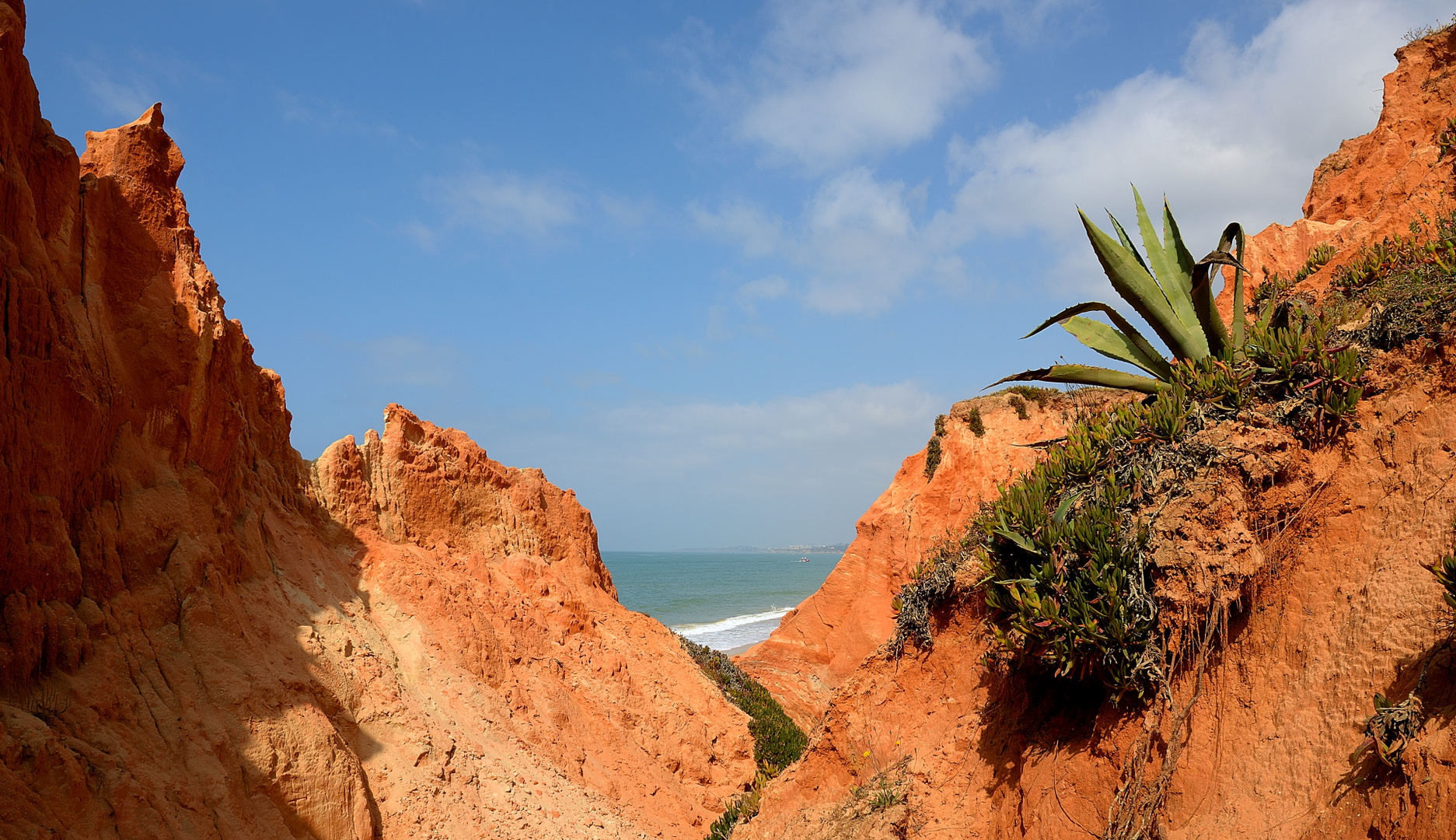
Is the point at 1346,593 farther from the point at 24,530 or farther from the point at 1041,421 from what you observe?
the point at 1041,421

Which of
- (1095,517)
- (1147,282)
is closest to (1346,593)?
(1095,517)

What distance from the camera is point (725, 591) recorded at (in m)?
86.8

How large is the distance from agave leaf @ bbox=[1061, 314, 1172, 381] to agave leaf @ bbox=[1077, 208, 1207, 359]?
228mm

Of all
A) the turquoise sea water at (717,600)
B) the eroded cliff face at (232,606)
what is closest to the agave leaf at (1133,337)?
the eroded cliff face at (232,606)

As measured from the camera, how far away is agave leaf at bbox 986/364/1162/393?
7.12m

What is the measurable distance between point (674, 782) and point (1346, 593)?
10.8 m

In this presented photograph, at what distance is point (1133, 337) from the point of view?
748 cm

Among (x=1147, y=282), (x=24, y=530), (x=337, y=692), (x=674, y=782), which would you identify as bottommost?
(x=674, y=782)

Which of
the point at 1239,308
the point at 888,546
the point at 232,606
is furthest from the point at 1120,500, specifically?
the point at 888,546

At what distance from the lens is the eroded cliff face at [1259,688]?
3.95 m

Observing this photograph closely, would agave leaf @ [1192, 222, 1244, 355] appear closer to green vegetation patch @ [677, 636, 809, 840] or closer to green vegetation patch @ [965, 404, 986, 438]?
green vegetation patch @ [677, 636, 809, 840]

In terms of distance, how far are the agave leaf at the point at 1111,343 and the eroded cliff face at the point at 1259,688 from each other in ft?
6.28

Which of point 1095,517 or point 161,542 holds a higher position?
point 161,542

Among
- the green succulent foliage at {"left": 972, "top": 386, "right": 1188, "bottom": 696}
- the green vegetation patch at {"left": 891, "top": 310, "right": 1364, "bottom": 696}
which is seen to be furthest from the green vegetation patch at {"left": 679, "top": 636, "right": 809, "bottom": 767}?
the green vegetation patch at {"left": 891, "top": 310, "right": 1364, "bottom": 696}
